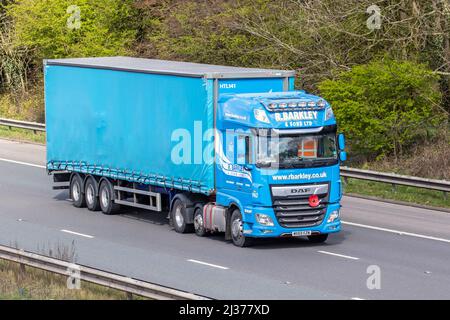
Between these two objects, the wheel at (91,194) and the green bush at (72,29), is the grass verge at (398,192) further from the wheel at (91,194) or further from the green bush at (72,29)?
the green bush at (72,29)

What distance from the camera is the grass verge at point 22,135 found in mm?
39875

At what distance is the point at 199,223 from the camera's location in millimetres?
23141

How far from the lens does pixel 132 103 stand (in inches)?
986

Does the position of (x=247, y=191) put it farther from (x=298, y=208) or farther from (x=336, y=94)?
(x=336, y=94)

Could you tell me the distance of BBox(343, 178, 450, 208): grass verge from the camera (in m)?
27.4

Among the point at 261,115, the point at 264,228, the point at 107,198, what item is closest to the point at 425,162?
the point at 107,198

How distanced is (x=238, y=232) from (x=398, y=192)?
8.14 metres

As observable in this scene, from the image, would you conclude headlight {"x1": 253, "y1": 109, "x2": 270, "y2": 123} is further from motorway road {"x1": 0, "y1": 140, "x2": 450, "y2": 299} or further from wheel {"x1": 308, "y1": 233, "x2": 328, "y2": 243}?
wheel {"x1": 308, "y1": 233, "x2": 328, "y2": 243}

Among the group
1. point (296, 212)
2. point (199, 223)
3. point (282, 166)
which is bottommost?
point (199, 223)

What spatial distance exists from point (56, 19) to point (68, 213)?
68.7ft

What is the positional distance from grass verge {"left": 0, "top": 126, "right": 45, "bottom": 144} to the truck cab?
1882 centimetres

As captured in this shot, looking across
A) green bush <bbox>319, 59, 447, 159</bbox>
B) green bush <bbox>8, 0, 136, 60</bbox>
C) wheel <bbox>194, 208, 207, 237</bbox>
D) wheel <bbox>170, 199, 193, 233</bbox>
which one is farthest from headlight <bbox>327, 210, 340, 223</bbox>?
green bush <bbox>8, 0, 136, 60</bbox>

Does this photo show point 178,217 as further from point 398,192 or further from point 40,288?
point 398,192
